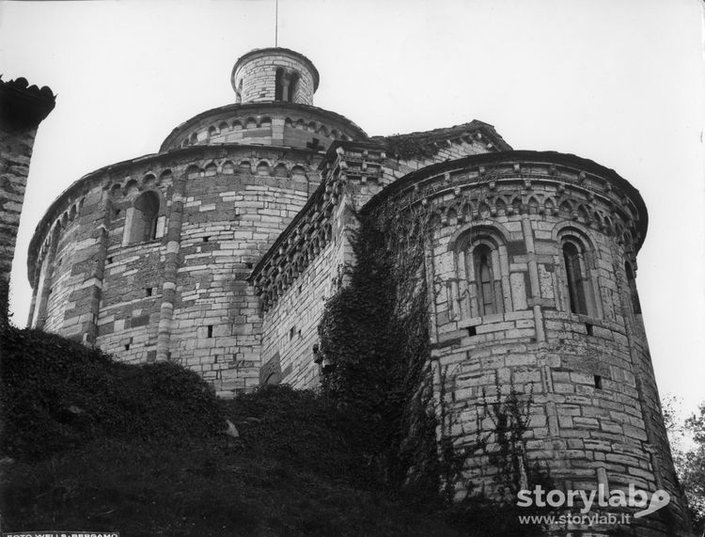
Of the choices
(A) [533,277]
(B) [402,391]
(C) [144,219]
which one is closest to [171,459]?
(B) [402,391]

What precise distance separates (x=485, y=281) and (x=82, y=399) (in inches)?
307

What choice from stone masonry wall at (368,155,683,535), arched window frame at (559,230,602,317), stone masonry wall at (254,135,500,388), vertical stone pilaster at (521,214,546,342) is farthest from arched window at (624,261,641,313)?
stone masonry wall at (254,135,500,388)

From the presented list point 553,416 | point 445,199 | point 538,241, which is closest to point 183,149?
point 445,199

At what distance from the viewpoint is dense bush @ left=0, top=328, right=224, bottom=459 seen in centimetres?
1527

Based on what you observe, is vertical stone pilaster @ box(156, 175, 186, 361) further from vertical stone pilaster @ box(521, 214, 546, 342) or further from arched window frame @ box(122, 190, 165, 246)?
vertical stone pilaster @ box(521, 214, 546, 342)

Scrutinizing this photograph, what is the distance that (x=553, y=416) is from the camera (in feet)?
53.6

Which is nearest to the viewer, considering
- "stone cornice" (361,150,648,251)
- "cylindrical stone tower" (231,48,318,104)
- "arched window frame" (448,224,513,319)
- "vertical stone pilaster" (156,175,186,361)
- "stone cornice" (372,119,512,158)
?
"arched window frame" (448,224,513,319)

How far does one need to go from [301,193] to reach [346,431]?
11.5 meters

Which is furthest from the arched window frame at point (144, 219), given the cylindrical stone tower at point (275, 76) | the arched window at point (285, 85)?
the arched window at point (285, 85)

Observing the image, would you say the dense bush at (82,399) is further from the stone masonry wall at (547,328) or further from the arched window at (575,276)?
the arched window at (575,276)

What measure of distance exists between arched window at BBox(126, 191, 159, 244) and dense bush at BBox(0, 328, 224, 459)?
10.4 meters

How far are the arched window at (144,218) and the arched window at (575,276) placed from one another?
14.0 m

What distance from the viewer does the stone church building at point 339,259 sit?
17016 mm

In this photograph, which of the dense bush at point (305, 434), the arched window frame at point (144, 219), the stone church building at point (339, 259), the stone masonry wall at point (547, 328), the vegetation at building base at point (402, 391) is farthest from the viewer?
the arched window frame at point (144, 219)
